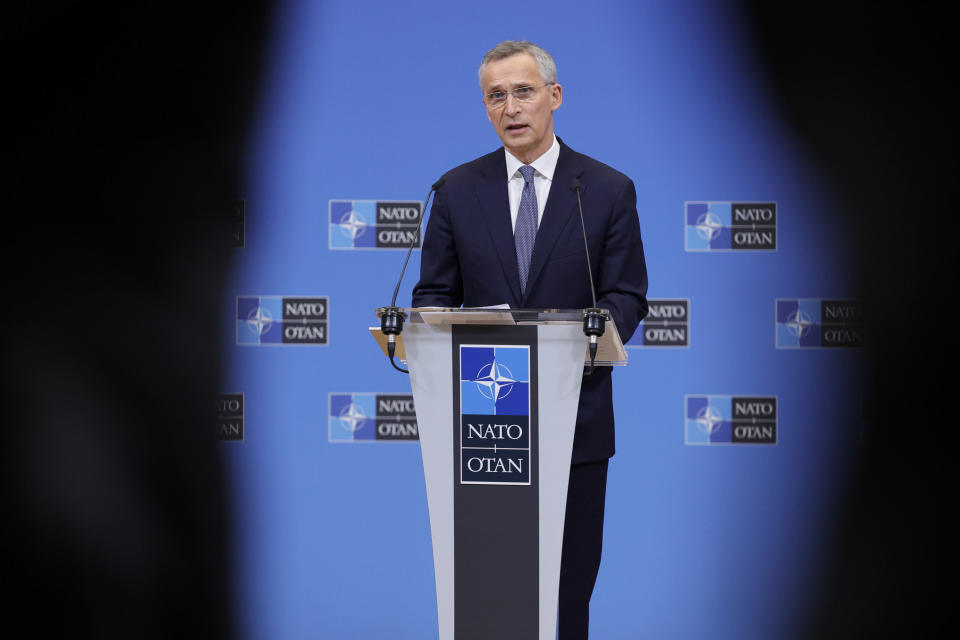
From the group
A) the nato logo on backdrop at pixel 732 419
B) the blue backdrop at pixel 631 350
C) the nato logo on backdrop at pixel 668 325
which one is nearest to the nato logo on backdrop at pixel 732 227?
the blue backdrop at pixel 631 350

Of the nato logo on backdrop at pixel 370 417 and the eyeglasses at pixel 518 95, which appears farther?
the nato logo on backdrop at pixel 370 417

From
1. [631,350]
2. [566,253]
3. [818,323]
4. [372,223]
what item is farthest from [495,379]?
[818,323]

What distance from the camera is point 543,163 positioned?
7.55 ft

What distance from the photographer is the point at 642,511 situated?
345 centimetres

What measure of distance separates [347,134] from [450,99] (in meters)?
0.44

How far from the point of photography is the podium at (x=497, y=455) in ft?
→ 5.92

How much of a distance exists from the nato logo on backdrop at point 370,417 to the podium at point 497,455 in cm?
166

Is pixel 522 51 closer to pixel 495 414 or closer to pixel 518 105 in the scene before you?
pixel 518 105

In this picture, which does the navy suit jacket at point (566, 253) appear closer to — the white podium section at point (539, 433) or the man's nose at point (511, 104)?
the man's nose at point (511, 104)

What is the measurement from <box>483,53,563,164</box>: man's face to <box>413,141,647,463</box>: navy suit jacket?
9 centimetres

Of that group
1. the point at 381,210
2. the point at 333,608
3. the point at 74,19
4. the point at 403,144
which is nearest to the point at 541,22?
the point at 403,144

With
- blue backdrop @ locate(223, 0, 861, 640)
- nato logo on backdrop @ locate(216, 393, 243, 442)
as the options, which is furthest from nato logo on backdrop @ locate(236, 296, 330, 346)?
nato logo on backdrop @ locate(216, 393, 243, 442)

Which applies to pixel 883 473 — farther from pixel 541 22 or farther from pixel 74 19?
pixel 74 19

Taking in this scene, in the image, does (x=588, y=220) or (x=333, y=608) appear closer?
(x=588, y=220)
